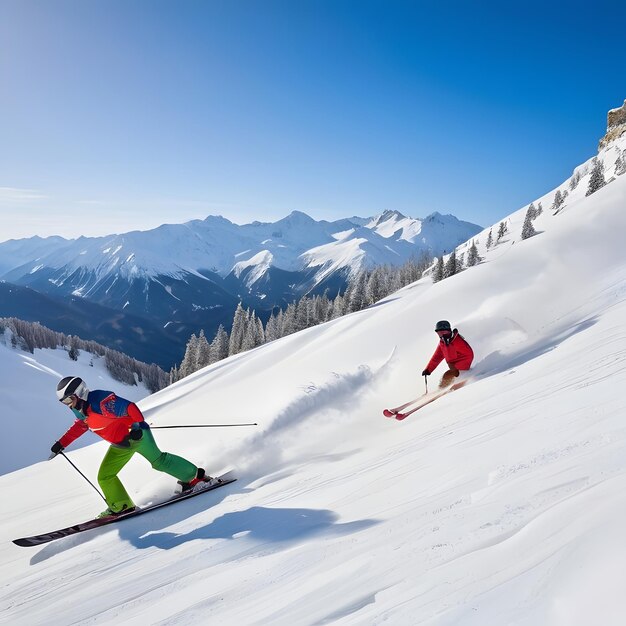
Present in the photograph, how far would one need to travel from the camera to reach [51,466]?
12633mm

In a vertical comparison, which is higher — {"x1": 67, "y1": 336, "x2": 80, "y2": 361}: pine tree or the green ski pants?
{"x1": 67, "y1": 336, "x2": 80, "y2": 361}: pine tree

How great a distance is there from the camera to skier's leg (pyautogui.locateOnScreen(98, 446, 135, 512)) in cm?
655

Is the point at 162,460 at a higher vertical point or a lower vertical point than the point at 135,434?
lower

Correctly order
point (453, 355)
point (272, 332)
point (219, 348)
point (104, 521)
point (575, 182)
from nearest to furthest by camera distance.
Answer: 1. point (104, 521)
2. point (453, 355)
3. point (219, 348)
4. point (272, 332)
5. point (575, 182)

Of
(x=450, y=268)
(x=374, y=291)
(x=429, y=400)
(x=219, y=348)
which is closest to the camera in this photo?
(x=429, y=400)

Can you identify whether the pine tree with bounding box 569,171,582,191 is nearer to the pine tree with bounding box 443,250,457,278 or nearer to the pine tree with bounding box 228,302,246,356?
the pine tree with bounding box 443,250,457,278

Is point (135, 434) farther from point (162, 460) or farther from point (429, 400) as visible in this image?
point (429, 400)

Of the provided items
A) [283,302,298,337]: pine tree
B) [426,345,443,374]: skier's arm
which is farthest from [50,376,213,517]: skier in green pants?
[283,302,298,337]: pine tree

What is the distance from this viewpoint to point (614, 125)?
93.8m

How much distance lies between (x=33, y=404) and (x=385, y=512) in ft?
242

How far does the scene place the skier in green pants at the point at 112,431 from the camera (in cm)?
644

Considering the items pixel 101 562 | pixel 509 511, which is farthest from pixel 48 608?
pixel 509 511

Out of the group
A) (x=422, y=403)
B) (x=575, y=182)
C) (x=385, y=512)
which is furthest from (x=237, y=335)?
(x=575, y=182)

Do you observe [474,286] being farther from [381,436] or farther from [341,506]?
[341,506]
